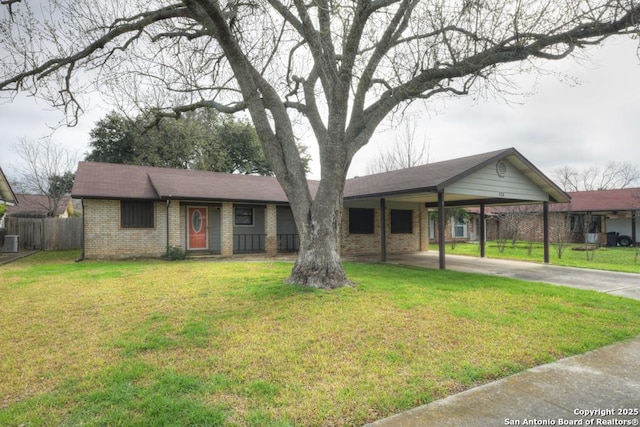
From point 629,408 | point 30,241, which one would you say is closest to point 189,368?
point 629,408

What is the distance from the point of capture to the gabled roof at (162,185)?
14.0 meters

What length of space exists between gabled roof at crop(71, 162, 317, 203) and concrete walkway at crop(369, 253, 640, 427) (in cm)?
1305

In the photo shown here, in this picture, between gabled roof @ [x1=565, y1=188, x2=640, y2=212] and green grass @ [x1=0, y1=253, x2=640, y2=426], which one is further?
gabled roof @ [x1=565, y1=188, x2=640, y2=212]

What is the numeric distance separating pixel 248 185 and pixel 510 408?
52.8 feet

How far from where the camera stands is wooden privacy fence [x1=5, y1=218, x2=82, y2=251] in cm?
1870

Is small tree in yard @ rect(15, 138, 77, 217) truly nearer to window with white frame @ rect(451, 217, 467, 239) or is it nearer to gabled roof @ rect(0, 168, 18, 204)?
gabled roof @ rect(0, 168, 18, 204)

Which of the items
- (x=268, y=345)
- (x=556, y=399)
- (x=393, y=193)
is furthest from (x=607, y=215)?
(x=268, y=345)

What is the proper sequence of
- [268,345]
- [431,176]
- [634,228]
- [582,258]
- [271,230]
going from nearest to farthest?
[268,345]
[431,176]
[582,258]
[271,230]
[634,228]

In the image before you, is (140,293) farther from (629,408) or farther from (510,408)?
(629,408)

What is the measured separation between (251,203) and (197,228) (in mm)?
2612

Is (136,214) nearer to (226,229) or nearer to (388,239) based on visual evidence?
(226,229)

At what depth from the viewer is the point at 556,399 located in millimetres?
3100

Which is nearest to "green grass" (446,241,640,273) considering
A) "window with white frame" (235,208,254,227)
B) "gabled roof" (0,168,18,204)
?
"window with white frame" (235,208,254,227)

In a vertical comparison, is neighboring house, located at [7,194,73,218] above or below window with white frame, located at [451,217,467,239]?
above
